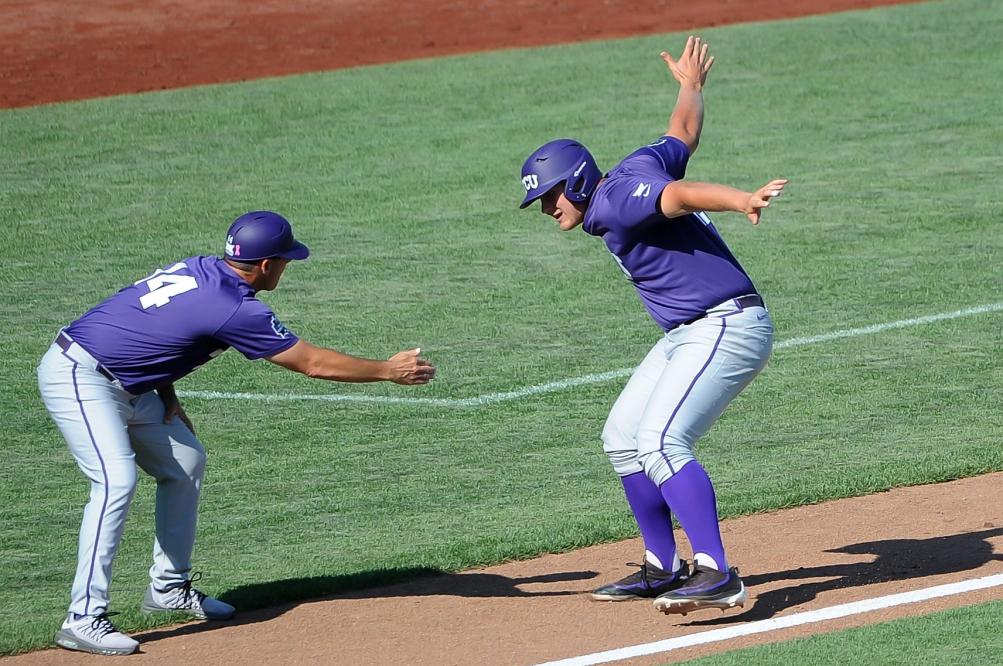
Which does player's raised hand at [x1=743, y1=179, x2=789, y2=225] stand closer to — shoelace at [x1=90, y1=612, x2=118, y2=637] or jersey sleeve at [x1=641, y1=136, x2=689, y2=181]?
jersey sleeve at [x1=641, y1=136, x2=689, y2=181]

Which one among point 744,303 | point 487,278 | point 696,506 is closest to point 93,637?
point 696,506

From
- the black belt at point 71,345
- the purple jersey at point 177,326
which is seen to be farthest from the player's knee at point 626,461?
the black belt at point 71,345

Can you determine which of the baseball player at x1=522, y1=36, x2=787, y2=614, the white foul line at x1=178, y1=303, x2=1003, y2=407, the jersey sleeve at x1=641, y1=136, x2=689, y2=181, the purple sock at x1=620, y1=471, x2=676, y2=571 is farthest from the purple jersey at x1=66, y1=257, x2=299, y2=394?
the white foul line at x1=178, y1=303, x2=1003, y2=407

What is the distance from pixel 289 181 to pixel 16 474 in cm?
590

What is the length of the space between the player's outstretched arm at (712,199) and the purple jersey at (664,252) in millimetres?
188

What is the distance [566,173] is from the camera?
579 centimetres

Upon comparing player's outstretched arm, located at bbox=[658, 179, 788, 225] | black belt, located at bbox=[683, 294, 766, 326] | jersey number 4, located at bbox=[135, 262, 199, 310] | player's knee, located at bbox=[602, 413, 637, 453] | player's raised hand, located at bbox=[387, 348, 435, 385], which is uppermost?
player's outstretched arm, located at bbox=[658, 179, 788, 225]

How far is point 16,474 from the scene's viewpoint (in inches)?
308

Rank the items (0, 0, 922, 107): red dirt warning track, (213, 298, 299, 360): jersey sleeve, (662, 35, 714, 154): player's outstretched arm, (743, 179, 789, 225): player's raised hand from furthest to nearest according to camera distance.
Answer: (0, 0, 922, 107): red dirt warning track, (662, 35, 714, 154): player's outstretched arm, (213, 298, 299, 360): jersey sleeve, (743, 179, 789, 225): player's raised hand

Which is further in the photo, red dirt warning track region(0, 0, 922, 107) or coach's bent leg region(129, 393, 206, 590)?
red dirt warning track region(0, 0, 922, 107)

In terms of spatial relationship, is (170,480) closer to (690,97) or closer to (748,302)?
(748,302)

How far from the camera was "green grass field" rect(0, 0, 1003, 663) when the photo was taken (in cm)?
720

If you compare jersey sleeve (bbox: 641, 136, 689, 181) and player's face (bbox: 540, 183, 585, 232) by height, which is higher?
jersey sleeve (bbox: 641, 136, 689, 181)

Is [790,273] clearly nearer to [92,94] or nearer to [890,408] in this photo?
[890,408]
